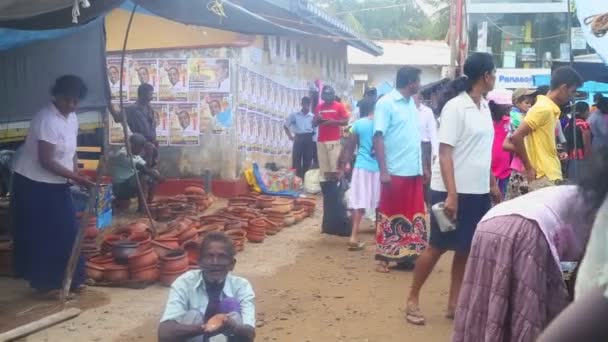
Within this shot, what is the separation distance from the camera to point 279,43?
13297 millimetres

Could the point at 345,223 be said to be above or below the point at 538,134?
below

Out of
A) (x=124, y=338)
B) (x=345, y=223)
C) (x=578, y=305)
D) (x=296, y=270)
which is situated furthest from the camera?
(x=345, y=223)

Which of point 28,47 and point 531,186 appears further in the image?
point 28,47

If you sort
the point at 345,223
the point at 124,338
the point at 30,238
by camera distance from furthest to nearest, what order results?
the point at 345,223, the point at 30,238, the point at 124,338

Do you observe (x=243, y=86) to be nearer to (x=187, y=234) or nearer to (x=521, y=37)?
(x=187, y=234)

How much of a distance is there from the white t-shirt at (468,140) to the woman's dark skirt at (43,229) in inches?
114

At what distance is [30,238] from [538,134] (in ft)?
13.4

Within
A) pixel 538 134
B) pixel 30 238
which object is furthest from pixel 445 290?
pixel 30 238

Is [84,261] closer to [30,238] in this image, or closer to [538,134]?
[30,238]

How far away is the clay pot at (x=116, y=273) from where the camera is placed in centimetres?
608

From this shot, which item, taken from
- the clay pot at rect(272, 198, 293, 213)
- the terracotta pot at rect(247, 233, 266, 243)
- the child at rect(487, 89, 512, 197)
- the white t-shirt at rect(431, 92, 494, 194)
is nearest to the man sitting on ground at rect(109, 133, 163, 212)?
the clay pot at rect(272, 198, 293, 213)

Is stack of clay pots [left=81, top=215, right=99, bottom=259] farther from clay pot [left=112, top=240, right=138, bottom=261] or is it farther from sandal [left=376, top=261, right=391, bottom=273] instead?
sandal [left=376, top=261, right=391, bottom=273]

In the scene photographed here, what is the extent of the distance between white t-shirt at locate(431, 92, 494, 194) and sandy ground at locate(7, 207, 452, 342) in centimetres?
102

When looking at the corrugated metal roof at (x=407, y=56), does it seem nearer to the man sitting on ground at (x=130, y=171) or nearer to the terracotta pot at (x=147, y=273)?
the man sitting on ground at (x=130, y=171)
